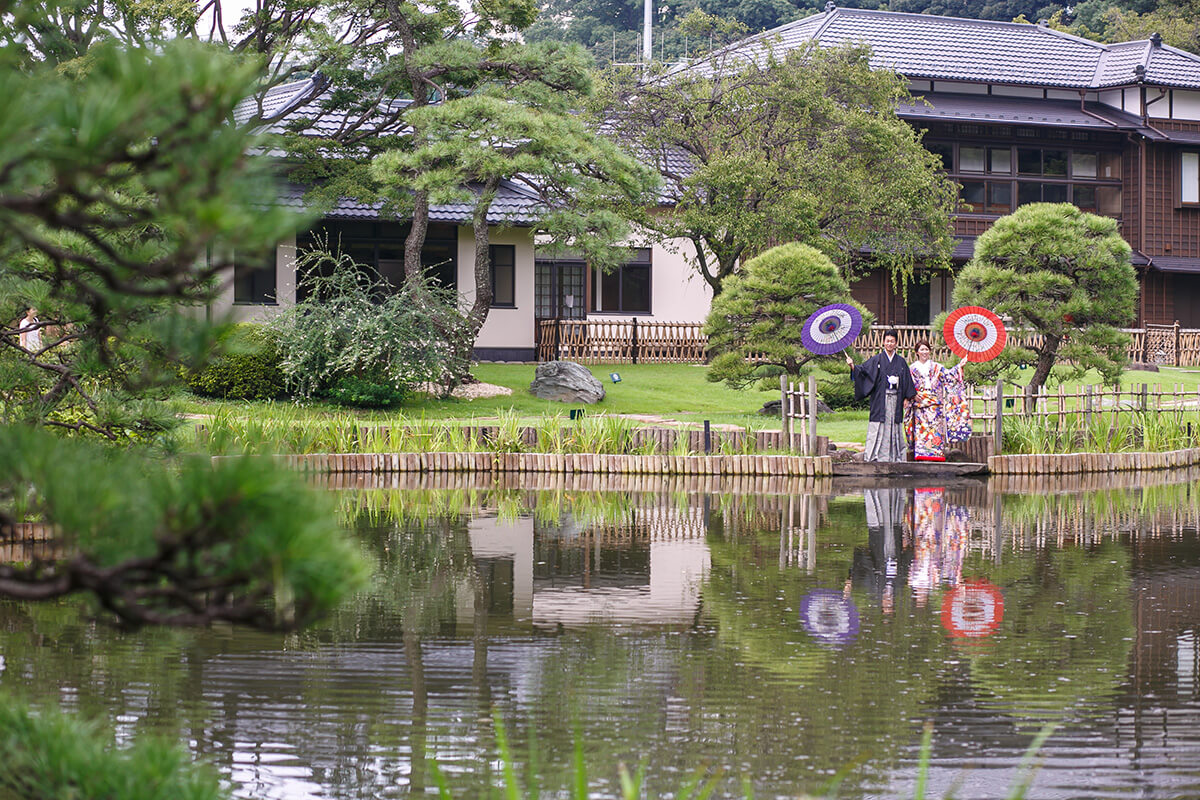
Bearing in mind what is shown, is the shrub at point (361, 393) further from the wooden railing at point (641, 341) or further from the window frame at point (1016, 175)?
the window frame at point (1016, 175)

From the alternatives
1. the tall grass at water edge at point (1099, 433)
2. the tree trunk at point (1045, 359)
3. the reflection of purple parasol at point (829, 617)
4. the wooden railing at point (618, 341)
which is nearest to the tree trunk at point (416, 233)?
the wooden railing at point (618, 341)

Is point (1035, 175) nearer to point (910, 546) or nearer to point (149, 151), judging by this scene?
point (910, 546)

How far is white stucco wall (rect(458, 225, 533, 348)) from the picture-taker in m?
28.2

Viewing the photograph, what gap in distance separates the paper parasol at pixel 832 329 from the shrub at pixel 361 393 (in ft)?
23.4

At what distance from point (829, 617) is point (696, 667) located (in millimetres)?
1631

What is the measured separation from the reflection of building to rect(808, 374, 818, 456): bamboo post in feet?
10.1

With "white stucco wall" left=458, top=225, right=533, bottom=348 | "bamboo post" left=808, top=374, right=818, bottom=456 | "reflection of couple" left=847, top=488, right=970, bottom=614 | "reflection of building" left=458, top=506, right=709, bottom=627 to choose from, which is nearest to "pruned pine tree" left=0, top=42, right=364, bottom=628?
"reflection of building" left=458, top=506, right=709, bottom=627

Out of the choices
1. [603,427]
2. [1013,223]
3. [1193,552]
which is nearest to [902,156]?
[1013,223]

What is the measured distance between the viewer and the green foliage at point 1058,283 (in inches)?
728

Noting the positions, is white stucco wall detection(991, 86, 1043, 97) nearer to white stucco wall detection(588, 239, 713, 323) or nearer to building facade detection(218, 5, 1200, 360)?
building facade detection(218, 5, 1200, 360)

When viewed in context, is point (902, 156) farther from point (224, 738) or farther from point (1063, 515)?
point (224, 738)

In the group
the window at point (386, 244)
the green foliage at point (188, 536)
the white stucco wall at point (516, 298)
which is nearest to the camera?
the green foliage at point (188, 536)

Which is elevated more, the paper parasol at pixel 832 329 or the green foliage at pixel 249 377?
the paper parasol at pixel 832 329

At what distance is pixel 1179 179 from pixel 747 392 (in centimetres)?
1624
